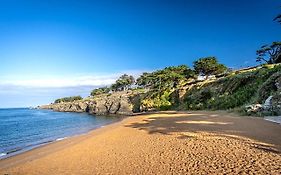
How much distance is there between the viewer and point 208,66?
224 feet

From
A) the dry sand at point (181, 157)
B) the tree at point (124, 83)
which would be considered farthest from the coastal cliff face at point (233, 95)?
the tree at point (124, 83)

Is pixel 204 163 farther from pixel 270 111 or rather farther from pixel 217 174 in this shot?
pixel 270 111

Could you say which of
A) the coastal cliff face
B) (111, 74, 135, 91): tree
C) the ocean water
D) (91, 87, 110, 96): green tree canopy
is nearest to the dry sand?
the ocean water

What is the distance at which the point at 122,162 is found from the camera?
32.3 ft

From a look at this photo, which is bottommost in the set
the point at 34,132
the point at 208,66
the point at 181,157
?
the point at 34,132

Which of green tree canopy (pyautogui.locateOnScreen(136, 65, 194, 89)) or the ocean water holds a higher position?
green tree canopy (pyautogui.locateOnScreen(136, 65, 194, 89))

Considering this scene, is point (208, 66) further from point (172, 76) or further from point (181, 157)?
point (181, 157)

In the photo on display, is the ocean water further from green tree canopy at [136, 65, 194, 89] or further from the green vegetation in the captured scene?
green tree canopy at [136, 65, 194, 89]

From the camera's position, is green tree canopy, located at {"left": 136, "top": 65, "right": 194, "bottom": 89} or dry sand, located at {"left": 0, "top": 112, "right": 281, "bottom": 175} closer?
dry sand, located at {"left": 0, "top": 112, "right": 281, "bottom": 175}

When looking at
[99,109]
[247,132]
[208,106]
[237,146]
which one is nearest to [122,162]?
[237,146]

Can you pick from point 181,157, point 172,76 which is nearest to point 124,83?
point 172,76

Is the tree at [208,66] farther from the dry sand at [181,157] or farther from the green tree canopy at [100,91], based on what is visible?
the green tree canopy at [100,91]

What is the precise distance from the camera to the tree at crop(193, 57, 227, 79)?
224ft

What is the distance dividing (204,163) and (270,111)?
14365 mm
